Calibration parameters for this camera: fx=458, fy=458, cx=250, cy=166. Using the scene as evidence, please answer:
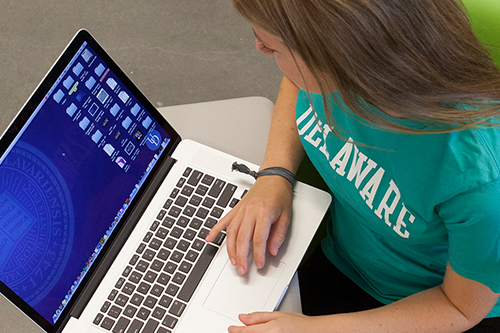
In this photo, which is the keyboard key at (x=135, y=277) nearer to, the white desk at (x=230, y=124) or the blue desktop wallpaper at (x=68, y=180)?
the blue desktop wallpaper at (x=68, y=180)

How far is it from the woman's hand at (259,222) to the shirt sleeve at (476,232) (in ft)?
0.82

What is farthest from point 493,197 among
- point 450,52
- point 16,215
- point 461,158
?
point 16,215

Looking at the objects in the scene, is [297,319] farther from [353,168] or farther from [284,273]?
[353,168]

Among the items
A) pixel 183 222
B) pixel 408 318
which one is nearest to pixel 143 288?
pixel 183 222

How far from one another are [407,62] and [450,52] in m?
0.05

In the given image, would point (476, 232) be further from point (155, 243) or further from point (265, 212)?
point (155, 243)

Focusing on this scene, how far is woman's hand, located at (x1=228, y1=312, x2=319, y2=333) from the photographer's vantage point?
0.63 meters

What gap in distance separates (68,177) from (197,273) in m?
0.24

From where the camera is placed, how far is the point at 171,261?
72cm

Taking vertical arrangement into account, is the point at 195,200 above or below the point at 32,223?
above

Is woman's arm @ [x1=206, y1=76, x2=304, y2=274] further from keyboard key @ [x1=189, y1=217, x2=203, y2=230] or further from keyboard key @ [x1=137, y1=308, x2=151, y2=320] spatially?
keyboard key @ [x1=137, y1=308, x2=151, y2=320]

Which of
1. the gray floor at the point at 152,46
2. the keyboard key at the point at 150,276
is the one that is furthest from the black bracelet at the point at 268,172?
the gray floor at the point at 152,46

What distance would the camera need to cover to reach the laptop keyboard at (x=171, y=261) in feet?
2.24

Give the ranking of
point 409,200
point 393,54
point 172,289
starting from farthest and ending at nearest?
point 172,289 → point 409,200 → point 393,54
